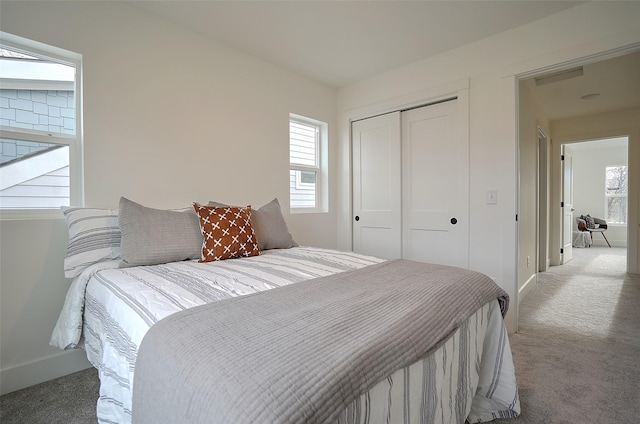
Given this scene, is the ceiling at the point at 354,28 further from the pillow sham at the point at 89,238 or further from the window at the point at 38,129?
the pillow sham at the point at 89,238

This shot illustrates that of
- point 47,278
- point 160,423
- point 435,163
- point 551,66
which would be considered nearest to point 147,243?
point 47,278

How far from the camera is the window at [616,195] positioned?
24.1 feet

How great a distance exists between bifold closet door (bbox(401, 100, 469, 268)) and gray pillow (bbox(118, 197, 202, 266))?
2.14 m

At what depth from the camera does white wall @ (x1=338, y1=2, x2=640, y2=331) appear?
2092 millimetres

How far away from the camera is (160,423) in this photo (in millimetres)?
703

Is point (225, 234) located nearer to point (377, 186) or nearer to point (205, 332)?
point (205, 332)

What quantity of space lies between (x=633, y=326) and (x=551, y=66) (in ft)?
7.36

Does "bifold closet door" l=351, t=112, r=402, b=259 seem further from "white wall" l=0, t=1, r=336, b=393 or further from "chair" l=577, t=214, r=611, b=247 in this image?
"chair" l=577, t=214, r=611, b=247

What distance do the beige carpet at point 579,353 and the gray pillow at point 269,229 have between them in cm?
169

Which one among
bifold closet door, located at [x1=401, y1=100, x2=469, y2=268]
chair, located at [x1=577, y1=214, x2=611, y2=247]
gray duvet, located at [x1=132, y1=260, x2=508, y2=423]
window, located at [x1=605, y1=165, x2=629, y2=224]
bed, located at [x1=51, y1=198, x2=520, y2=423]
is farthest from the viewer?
window, located at [x1=605, y1=165, x2=629, y2=224]

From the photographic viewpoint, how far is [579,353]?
207cm

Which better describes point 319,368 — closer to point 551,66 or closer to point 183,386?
point 183,386

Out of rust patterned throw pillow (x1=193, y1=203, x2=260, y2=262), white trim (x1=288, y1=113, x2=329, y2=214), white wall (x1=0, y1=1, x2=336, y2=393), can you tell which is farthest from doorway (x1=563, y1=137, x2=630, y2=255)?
rust patterned throw pillow (x1=193, y1=203, x2=260, y2=262)

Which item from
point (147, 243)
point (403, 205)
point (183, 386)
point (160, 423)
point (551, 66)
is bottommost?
point (160, 423)
